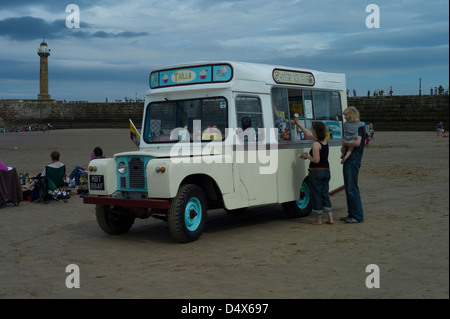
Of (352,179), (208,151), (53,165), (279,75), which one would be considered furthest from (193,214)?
(53,165)

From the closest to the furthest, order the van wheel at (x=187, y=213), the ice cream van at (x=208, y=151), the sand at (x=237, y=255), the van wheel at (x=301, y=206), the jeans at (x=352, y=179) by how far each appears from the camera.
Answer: the sand at (x=237, y=255)
the van wheel at (x=187, y=213)
the ice cream van at (x=208, y=151)
the jeans at (x=352, y=179)
the van wheel at (x=301, y=206)

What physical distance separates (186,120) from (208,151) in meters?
0.87

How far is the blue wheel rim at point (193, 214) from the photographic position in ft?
25.1

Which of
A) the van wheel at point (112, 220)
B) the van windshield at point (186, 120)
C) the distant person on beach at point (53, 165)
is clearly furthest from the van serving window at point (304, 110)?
the distant person on beach at point (53, 165)

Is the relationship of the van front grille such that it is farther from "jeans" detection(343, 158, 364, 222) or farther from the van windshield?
"jeans" detection(343, 158, 364, 222)

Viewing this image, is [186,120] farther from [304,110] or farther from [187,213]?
[304,110]

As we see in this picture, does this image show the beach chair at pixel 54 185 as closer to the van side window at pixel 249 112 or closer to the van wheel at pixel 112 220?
the van wheel at pixel 112 220

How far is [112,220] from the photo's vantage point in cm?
859

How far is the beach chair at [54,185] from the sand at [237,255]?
2.88 feet

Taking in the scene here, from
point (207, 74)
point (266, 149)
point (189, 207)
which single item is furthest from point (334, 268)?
point (207, 74)

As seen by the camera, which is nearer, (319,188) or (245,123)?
(245,123)

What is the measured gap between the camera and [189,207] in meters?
7.68

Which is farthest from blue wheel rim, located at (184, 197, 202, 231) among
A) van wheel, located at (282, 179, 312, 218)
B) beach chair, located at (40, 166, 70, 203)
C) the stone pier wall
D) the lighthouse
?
the lighthouse
